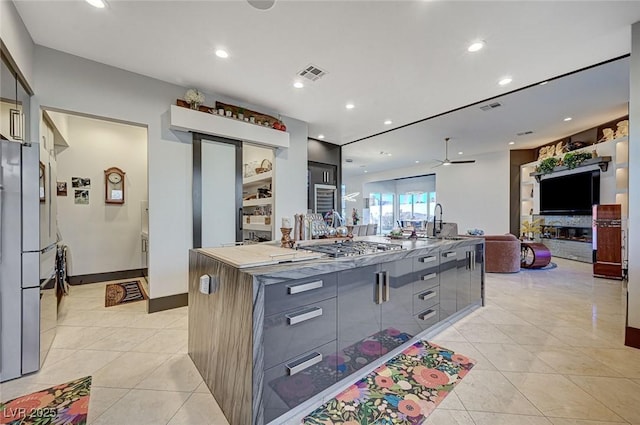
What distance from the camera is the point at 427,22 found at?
2.29 m

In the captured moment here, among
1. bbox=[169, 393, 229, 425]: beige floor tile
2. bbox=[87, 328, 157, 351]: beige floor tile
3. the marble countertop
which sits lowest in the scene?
bbox=[87, 328, 157, 351]: beige floor tile

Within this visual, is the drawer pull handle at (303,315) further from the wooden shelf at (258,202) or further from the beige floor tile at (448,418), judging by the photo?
the wooden shelf at (258,202)

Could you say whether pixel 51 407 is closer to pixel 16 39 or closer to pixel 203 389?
pixel 203 389

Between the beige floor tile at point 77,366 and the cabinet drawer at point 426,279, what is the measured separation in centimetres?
260

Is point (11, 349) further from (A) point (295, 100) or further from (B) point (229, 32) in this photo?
(A) point (295, 100)

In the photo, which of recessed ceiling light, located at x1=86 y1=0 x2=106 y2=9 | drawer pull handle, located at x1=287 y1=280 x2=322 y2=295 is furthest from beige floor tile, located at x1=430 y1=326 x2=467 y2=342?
recessed ceiling light, located at x1=86 y1=0 x2=106 y2=9

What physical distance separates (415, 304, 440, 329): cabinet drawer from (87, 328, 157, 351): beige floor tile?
2572mm

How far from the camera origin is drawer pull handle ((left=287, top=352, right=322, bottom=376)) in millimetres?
1402

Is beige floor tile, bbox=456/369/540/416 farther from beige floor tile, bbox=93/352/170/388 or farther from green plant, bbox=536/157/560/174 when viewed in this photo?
green plant, bbox=536/157/560/174

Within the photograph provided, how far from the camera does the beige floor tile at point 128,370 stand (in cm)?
183

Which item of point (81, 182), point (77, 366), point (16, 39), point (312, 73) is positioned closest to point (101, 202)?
point (81, 182)

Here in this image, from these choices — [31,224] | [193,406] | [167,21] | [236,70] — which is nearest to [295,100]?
[236,70]

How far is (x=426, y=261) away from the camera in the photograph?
2.37 metres

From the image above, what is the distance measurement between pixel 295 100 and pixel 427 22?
2.06m
